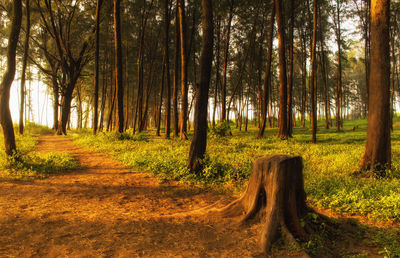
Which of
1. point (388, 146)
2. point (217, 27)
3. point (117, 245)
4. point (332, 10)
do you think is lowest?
point (117, 245)

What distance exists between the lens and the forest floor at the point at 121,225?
9.61 feet

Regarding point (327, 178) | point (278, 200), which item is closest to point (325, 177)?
point (327, 178)

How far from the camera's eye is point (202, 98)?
680 cm

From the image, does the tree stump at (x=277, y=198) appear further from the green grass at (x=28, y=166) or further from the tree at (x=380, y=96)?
the green grass at (x=28, y=166)

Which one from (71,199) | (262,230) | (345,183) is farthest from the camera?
(345,183)

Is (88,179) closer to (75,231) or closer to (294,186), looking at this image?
(75,231)

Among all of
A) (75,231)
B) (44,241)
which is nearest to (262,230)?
(75,231)

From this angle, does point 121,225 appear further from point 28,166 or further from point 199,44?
point 199,44

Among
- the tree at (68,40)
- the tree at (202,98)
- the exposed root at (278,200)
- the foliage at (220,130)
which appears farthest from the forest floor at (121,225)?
the tree at (68,40)

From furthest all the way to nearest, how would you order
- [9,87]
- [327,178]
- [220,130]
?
1. [220,130]
2. [9,87]
3. [327,178]

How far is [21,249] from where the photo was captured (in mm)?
2910

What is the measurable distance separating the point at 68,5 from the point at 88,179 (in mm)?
20934

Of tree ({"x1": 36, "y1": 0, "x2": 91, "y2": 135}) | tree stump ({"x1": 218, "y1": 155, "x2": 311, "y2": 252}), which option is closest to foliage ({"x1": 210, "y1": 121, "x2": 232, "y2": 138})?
tree stump ({"x1": 218, "y1": 155, "x2": 311, "y2": 252})

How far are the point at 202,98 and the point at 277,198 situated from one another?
4.22 m
